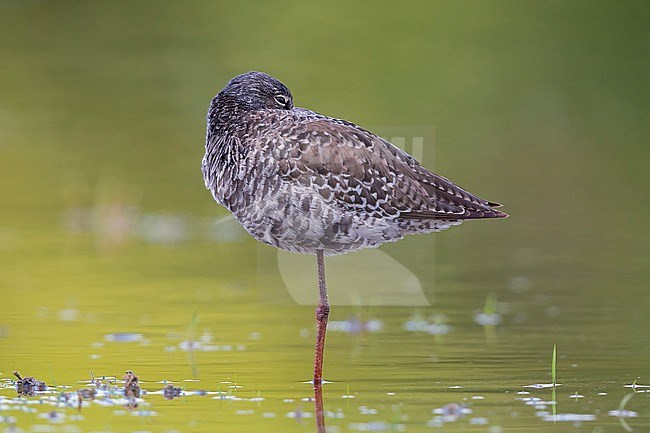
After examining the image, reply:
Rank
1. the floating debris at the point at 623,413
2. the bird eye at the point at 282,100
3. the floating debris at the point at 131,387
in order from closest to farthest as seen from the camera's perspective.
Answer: the floating debris at the point at 623,413
the floating debris at the point at 131,387
the bird eye at the point at 282,100

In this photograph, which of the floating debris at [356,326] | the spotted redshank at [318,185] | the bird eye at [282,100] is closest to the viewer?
the spotted redshank at [318,185]

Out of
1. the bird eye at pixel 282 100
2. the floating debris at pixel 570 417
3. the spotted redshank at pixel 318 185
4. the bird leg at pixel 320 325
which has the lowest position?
the floating debris at pixel 570 417

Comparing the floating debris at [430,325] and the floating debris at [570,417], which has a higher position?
the floating debris at [430,325]

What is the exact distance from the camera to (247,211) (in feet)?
29.3

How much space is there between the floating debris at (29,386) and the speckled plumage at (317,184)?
154cm

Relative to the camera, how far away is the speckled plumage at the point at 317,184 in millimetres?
8797

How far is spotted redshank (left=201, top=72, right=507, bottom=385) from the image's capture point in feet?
28.9

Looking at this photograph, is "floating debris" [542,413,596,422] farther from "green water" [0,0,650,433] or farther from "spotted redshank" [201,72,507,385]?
"spotted redshank" [201,72,507,385]

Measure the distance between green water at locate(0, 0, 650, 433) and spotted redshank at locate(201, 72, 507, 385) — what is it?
33.7 inches

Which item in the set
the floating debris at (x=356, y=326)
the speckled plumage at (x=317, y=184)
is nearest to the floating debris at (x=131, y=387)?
the speckled plumage at (x=317, y=184)

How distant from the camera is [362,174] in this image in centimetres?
891

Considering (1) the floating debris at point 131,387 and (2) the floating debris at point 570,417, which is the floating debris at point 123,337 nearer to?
(1) the floating debris at point 131,387

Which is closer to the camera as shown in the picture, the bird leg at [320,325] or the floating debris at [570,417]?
the floating debris at [570,417]

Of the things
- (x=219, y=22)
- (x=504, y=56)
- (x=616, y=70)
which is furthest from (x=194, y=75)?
(x=616, y=70)
